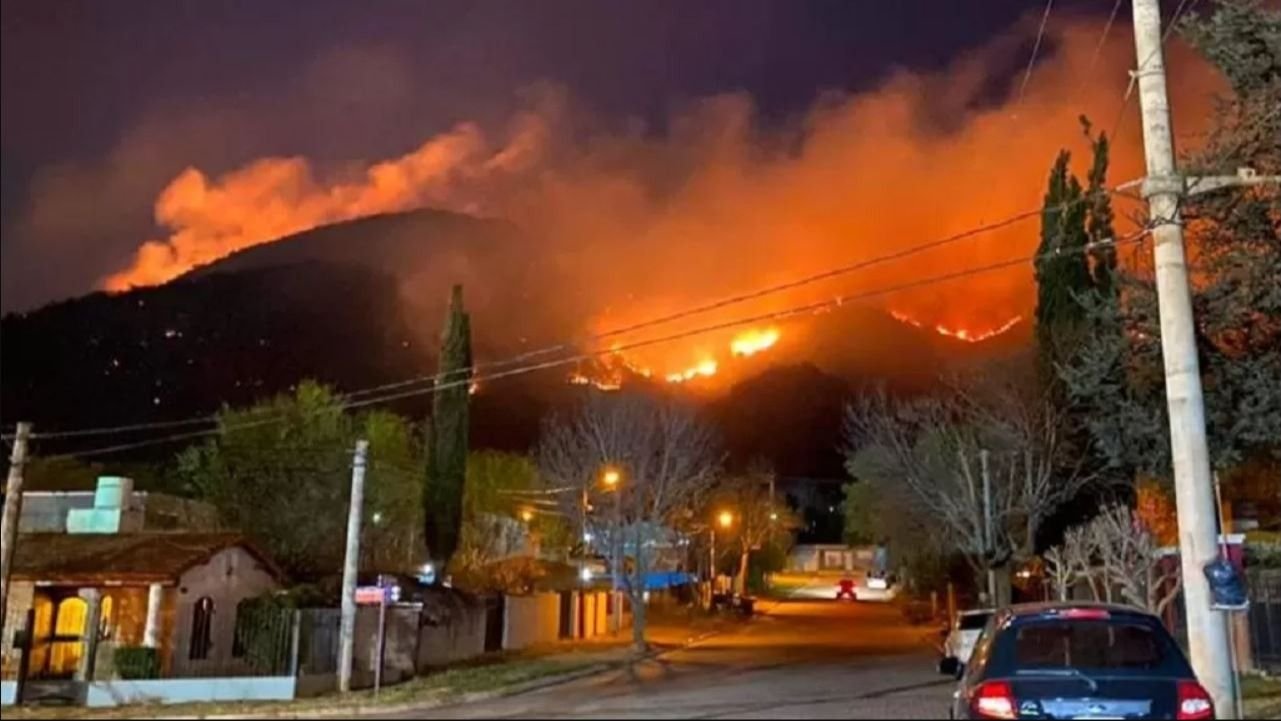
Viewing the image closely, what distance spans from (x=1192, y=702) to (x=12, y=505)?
17897 millimetres

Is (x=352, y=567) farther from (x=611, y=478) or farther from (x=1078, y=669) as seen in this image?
(x=1078, y=669)

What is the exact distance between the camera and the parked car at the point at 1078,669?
24.0 feet

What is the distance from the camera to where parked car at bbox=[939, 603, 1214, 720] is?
7.32 metres

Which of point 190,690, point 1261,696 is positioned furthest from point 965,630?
point 190,690

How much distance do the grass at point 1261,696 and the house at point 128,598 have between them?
20.1m

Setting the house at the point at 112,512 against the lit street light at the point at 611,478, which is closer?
the house at the point at 112,512

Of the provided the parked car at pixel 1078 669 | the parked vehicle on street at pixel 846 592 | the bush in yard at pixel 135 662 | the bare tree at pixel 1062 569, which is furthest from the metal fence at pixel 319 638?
the parked vehicle on street at pixel 846 592

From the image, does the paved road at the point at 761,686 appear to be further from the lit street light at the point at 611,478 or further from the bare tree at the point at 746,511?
the bare tree at the point at 746,511

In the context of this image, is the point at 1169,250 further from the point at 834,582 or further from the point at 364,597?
the point at 834,582

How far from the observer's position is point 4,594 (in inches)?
732

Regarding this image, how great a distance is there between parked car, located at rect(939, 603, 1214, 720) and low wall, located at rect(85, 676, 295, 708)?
15099 mm

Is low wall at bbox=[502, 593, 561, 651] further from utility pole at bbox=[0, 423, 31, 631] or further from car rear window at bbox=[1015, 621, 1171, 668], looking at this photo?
car rear window at bbox=[1015, 621, 1171, 668]

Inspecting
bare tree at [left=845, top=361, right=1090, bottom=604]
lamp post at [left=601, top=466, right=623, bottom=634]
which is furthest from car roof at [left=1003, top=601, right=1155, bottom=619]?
lamp post at [left=601, top=466, right=623, bottom=634]

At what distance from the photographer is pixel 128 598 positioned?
83.1ft
